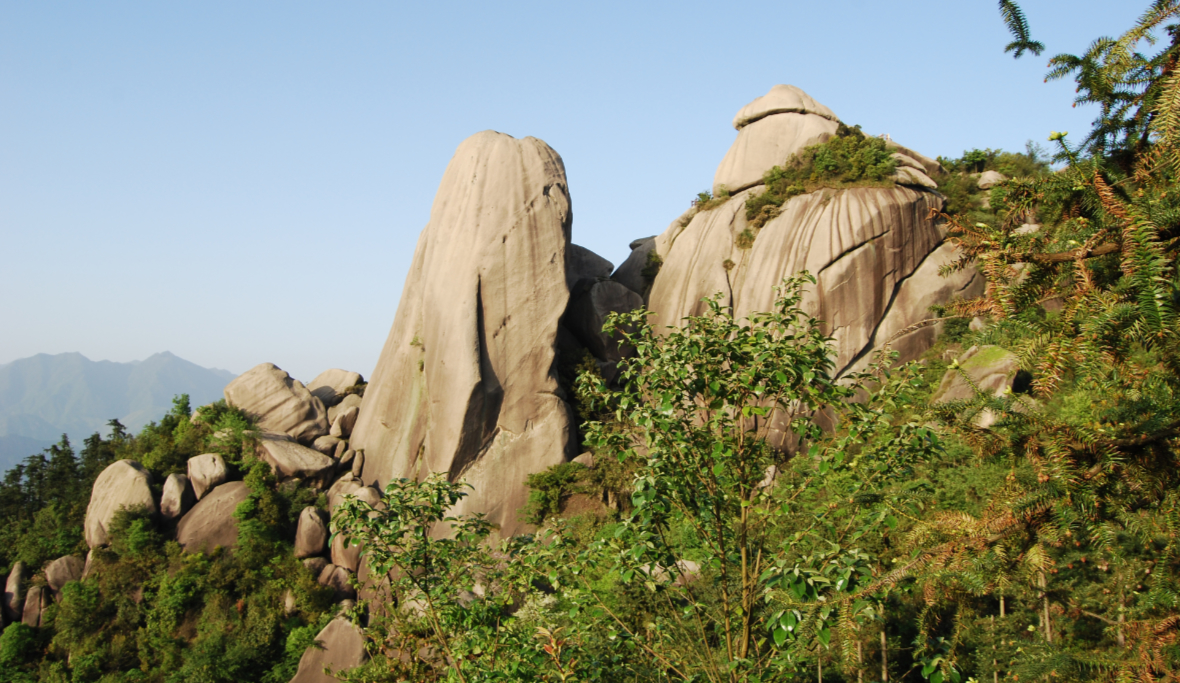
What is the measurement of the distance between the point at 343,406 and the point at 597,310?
8.89 metres

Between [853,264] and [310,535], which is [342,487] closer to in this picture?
[310,535]

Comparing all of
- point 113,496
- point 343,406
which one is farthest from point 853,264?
point 113,496

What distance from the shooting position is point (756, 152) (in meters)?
25.0

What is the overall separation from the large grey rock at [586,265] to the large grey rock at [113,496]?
13.6m

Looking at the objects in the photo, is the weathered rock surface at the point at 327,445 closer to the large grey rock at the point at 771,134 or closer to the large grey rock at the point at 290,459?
the large grey rock at the point at 290,459

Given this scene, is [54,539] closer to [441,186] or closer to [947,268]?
[441,186]

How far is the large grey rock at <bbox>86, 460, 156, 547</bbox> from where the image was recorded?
19.2 m

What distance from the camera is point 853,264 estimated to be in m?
21.1

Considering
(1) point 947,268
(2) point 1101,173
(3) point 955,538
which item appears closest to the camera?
(3) point 955,538

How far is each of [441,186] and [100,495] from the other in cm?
1288

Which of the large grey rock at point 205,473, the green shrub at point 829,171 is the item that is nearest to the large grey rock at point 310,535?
the large grey rock at point 205,473

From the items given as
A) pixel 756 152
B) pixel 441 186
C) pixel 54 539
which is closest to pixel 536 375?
pixel 441 186

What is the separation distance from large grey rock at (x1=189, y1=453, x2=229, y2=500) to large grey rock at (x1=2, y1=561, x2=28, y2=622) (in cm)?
458

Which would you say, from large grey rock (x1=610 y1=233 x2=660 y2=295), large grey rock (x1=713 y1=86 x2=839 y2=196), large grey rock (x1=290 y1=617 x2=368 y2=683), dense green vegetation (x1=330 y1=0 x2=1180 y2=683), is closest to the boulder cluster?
large grey rock (x1=610 y1=233 x2=660 y2=295)
